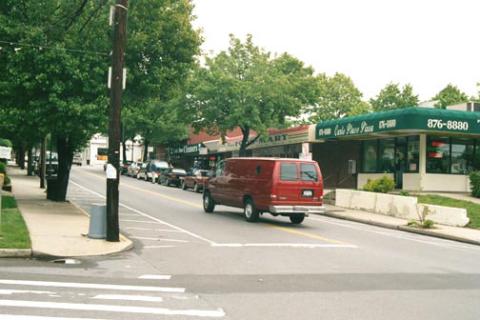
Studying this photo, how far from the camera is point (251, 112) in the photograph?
125 ft

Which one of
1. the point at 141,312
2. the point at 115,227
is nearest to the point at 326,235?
the point at 115,227

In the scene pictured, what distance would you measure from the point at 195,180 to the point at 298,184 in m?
20.7

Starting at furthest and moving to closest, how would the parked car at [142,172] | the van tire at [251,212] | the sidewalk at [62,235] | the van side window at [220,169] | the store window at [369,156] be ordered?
the parked car at [142,172] < the store window at [369,156] < the van side window at [220,169] < the van tire at [251,212] < the sidewalk at [62,235]

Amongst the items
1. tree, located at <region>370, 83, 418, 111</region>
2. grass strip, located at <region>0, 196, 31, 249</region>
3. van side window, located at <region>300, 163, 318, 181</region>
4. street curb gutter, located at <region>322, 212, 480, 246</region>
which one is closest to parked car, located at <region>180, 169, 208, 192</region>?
street curb gutter, located at <region>322, 212, 480, 246</region>

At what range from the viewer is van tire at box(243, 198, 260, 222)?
1964cm

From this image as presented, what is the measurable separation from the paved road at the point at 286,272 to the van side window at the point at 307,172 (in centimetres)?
173

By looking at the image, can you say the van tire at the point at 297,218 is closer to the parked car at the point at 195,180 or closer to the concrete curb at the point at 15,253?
the concrete curb at the point at 15,253

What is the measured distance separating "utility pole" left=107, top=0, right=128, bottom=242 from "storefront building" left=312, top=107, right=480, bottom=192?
17246 mm

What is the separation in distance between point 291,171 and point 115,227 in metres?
7.08

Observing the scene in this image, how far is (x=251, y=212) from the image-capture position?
19.7 meters

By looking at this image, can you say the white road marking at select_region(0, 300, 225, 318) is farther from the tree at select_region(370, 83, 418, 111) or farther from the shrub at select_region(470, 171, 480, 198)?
the tree at select_region(370, 83, 418, 111)

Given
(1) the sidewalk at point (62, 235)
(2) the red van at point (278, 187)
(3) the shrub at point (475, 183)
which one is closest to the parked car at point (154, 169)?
(3) the shrub at point (475, 183)

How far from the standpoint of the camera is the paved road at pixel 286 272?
25.8 feet

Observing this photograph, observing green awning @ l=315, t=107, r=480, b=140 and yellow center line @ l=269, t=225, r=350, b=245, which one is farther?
green awning @ l=315, t=107, r=480, b=140
